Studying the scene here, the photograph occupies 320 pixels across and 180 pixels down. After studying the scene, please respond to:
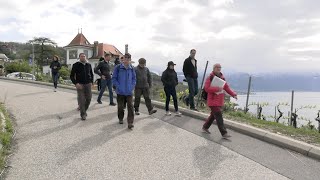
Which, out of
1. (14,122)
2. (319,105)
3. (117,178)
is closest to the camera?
(117,178)

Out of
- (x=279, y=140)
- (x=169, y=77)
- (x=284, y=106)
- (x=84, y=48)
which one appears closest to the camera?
(x=279, y=140)

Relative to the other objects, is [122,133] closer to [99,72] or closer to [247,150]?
[247,150]

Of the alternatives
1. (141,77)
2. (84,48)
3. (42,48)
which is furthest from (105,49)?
(141,77)

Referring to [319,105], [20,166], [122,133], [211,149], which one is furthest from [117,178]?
[319,105]

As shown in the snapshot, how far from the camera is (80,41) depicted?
3009 inches

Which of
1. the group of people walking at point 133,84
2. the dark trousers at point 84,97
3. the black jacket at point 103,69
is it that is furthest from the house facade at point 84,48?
the dark trousers at point 84,97

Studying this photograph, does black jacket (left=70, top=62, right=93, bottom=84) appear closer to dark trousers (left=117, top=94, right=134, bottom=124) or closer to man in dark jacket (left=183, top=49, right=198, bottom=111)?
dark trousers (left=117, top=94, right=134, bottom=124)

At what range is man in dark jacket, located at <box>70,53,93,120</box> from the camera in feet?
31.6

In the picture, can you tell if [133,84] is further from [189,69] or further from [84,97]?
[189,69]

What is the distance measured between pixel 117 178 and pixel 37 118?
529 centimetres

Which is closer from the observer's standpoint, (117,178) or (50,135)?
(117,178)

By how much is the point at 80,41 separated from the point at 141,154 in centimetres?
7308

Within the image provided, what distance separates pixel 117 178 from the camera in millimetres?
5070

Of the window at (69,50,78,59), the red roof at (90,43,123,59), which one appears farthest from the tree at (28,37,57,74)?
the red roof at (90,43,123,59)
